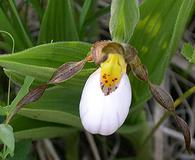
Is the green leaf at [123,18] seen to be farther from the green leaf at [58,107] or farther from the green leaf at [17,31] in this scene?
the green leaf at [17,31]

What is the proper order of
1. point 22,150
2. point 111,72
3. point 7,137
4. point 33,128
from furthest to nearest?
point 33,128, point 22,150, point 111,72, point 7,137

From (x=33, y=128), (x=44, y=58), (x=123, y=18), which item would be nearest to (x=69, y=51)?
(x=44, y=58)

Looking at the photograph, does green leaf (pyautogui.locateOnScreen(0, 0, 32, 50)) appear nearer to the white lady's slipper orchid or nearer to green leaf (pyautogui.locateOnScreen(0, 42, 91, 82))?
green leaf (pyautogui.locateOnScreen(0, 42, 91, 82))

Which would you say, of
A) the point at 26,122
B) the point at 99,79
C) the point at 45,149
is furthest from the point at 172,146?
the point at 99,79

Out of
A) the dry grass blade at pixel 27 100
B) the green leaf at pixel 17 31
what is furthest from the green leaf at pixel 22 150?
the green leaf at pixel 17 31

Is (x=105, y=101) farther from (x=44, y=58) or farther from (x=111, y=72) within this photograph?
(x=44, y=58)

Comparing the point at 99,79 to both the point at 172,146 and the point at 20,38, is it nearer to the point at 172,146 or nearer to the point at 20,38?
the point at 20,38
